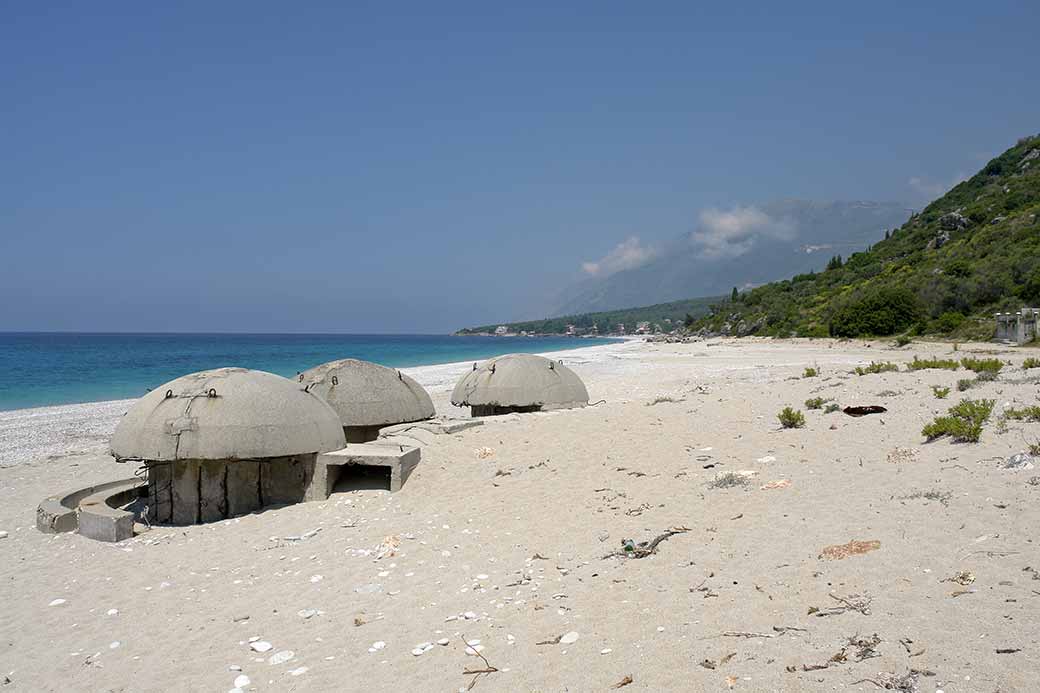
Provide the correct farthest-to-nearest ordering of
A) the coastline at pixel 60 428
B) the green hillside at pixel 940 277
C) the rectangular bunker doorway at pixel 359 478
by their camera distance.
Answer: the green hillside at pixel 940 277 < the coastline at pixel 60 428 < the rectangular bunker doorway at pixel 359 478

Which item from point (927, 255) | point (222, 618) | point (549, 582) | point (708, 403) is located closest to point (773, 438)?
point (708, 403)

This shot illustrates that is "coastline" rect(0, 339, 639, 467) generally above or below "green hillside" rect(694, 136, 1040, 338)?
below

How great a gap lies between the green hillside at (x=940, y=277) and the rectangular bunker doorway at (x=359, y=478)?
37.2m

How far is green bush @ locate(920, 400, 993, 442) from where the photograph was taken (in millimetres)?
9711

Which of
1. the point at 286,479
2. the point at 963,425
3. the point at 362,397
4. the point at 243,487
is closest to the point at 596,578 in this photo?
the point at 963,425

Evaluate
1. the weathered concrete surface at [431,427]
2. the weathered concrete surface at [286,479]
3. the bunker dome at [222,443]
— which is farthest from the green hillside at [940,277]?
the bunker dome at [222,443]

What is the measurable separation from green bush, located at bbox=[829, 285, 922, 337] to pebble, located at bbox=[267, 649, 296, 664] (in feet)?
159

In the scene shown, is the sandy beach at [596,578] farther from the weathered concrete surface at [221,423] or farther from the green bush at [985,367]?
the green bush at [985,367]

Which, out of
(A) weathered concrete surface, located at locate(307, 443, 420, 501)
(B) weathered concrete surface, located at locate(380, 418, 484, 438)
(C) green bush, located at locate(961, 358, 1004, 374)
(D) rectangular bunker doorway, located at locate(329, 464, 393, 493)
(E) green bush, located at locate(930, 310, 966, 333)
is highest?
(E) green bush, located at locate(930, 310, 966, 333)

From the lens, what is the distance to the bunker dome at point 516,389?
58.7 ft

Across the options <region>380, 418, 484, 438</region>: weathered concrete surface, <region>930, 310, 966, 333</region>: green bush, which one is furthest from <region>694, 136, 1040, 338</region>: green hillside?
<region>380, 418, 484, 438</region>: weathered concrete surface

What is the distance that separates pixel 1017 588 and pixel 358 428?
479 inches

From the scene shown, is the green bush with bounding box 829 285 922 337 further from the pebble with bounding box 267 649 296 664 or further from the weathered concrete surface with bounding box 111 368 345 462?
the pebble with bounding box 267 649 296 664

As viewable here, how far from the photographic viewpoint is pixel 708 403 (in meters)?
17.8
